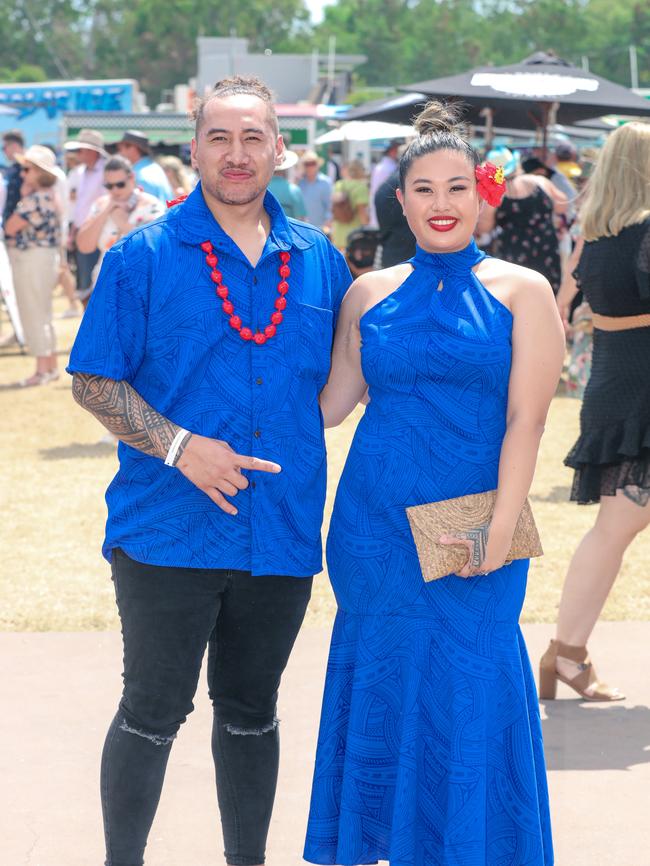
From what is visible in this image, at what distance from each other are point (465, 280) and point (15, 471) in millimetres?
6313

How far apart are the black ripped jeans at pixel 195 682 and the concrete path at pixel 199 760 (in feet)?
1.43

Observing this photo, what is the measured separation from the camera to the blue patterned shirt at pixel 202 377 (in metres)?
2.98

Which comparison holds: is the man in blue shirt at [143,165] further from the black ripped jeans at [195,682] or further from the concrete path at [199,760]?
the black ripped jeans at [195,682]

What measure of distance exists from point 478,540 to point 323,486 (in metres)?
0.39

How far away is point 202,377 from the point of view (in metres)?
2.99

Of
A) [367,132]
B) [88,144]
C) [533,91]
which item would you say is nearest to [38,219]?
[88,144]

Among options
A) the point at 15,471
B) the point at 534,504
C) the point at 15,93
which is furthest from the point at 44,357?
the point at 15,93

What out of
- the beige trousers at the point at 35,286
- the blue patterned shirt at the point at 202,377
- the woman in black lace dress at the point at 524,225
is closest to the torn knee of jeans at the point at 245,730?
the blue patterned shirt at the point at 202,377

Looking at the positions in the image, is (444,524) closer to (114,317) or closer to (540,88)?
(114,317)

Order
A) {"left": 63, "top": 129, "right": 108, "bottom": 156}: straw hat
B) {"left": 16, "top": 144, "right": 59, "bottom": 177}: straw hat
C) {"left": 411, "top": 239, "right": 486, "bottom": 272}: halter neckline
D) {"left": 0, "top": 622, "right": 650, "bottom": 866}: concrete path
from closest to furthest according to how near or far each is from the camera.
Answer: {"left": 411, "top": 239, "right": 486, "bottom": 272}: halter neckline < {"left": 0, "top": 622, "right": 650, "bottom": 866}: concrete path < {"left": 16, "top": 144, "right": 59, "bottom": 177}: straw hat < {"left": 63, "top": 129, "right": 108, "bottom": 156}: straw hat

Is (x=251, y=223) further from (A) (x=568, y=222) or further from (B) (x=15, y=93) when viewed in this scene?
(B) (x=15, y=93)

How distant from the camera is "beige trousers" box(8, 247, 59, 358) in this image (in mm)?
12086

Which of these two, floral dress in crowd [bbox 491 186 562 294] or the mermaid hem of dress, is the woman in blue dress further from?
floral dress in crowd [bbox 491 186 562 294]

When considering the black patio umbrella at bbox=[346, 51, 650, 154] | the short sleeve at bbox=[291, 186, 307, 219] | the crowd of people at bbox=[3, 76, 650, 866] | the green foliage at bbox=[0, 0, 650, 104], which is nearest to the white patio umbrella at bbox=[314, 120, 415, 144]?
the short sleeve at bbox=[291, 186, 307, 219]
